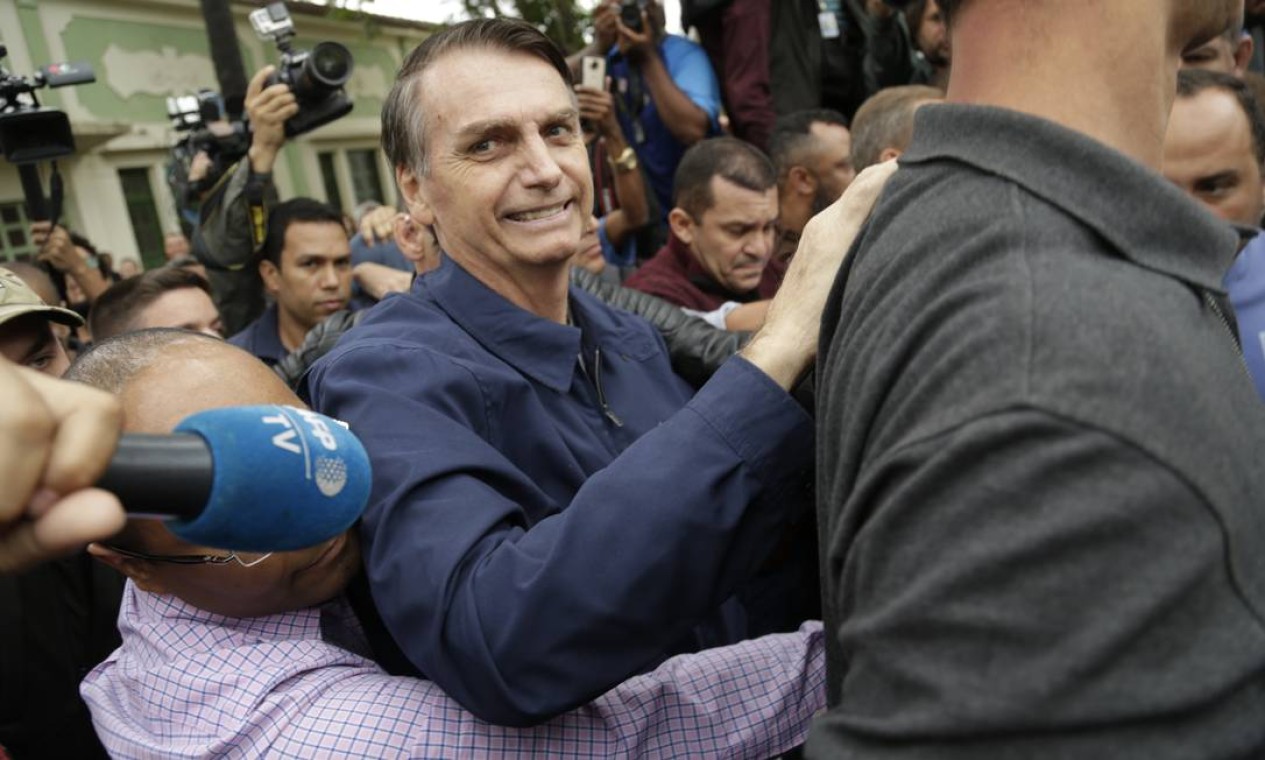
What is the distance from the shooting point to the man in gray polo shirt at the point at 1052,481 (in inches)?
28.9

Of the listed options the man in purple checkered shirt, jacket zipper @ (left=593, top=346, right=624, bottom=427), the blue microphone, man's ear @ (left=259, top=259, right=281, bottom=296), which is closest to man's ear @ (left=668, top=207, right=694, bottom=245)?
man's ear @ (left=259, top=259, right=281, bottom=296)

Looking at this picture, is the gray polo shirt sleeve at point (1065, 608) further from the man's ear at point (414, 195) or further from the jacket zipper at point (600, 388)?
the man's ear at point (414, 195)

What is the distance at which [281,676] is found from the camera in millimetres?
1409

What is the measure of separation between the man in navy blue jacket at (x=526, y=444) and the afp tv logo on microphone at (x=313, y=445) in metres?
0.39

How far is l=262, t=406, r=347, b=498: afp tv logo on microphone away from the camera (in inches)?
31.7

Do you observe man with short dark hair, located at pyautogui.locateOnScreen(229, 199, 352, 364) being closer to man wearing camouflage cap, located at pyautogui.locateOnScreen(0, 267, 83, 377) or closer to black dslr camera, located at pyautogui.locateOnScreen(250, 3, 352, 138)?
black dslr camera, located at pyautogui.locateOnScreen(250, 3, 352, 138)

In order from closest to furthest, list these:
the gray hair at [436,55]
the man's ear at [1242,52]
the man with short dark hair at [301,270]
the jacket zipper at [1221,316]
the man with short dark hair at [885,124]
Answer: the jacket zipper at [1221,316], the gray hair at [436,55], the man with short dark hair at [885,124], the man's ear at [1242,52], the man with short dark hair at [301,270]

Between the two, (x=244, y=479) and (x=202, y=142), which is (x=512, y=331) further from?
(x=202, y=142)

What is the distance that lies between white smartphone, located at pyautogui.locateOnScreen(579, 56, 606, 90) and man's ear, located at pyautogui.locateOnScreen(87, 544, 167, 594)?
3.37 m

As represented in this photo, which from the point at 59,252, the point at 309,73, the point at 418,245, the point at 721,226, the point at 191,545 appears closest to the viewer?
the point at 191,545

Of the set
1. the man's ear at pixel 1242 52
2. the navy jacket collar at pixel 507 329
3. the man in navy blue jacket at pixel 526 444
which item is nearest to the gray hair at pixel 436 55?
the man in navy blue jacket at pixel 526 444

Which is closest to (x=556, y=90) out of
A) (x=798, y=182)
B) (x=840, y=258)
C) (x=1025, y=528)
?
(x=840, y=258)

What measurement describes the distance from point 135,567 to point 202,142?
3.41m

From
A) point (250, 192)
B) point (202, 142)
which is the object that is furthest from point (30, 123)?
point (250, 192)
